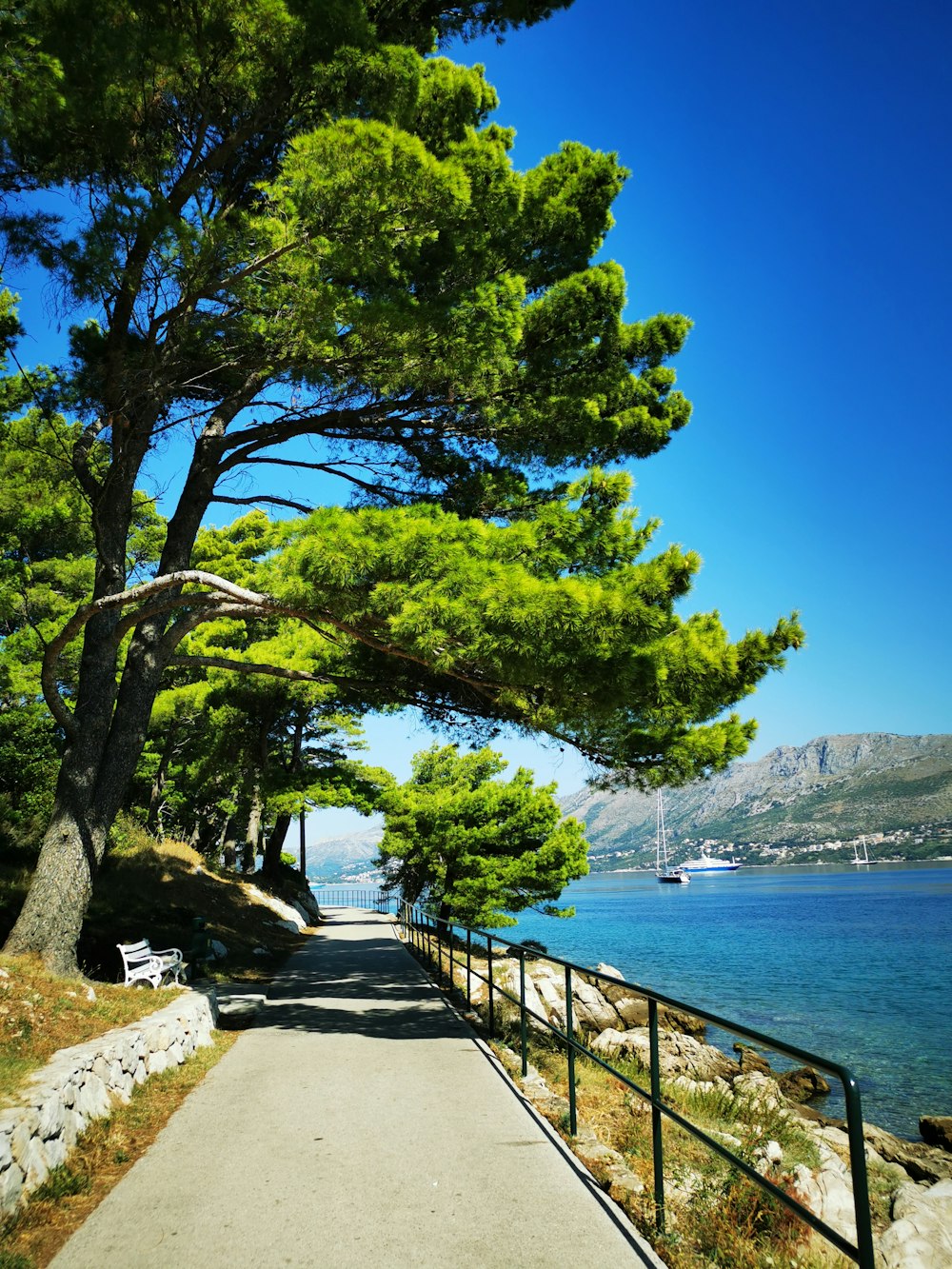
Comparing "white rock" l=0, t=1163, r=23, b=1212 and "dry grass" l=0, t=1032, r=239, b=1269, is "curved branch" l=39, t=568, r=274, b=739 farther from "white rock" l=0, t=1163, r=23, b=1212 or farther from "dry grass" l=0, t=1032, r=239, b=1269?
"white rock" l=0, t=1163, r=23, b=1212

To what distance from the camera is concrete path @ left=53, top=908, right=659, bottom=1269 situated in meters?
3.32

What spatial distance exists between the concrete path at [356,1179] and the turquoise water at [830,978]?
28.8 ft

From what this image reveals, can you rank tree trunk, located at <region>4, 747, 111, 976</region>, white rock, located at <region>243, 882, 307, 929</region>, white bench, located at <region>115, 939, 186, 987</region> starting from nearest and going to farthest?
tree trunk, located at <region>4, 747, 111, 976</region> < white bench, located at <region>115, 939, 186, 987</region> < white rock, located at <region>243, 882, 307, 929</region>

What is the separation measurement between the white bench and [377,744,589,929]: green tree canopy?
10379 millimetres

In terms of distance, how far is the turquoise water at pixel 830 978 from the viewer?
14297mm

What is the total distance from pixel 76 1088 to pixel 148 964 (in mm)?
3782

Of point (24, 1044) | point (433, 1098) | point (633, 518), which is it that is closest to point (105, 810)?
point (24, 1044)

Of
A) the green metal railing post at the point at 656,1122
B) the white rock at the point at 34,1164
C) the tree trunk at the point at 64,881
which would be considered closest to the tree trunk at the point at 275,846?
the tree trunk at the point at 64,881

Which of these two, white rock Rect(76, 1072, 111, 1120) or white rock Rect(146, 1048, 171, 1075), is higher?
white rock Rect(76, 1072, 111, 1120)

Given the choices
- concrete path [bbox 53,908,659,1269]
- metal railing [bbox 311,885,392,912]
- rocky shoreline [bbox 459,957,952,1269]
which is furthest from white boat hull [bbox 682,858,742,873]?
concrete path [bbox 53,908,659,1269]

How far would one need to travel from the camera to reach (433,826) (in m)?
19.1

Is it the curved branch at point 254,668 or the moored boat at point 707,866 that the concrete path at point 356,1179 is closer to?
the curved branch at point 254,668

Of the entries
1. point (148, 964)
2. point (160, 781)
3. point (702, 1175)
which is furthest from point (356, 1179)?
point (160, 781)

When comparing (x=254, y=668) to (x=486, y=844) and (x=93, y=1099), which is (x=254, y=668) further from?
(x=486, y=844)
